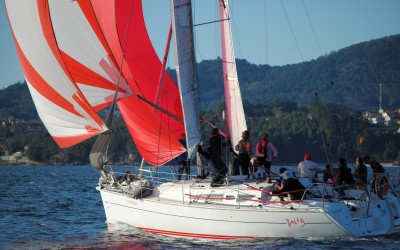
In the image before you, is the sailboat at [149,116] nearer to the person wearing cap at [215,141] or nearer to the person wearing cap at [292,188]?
the person wearing cap at [292,188]

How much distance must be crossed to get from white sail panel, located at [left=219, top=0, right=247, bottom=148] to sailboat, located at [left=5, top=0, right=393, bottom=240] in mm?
24

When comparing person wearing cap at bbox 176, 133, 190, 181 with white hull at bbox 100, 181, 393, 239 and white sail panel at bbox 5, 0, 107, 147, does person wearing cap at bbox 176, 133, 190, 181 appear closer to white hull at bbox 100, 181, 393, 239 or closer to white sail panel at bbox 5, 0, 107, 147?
white hull at bbox 100, 181, 393, 239

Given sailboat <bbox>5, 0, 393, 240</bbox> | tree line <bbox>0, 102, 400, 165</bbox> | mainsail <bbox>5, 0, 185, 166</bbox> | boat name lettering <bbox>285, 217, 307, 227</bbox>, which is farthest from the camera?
tree line <bbox>0, 102, 400, 165</bbox>

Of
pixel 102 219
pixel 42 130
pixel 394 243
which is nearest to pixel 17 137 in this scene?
pixel 42 130

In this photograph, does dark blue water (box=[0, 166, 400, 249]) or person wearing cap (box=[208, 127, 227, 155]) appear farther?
person wearing cap (box=[208, 127, 227, 155])

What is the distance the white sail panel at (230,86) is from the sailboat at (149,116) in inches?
1.0

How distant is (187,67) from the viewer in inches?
660

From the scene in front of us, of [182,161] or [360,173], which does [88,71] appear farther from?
[360,173]

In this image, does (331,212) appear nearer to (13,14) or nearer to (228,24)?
(228,24)

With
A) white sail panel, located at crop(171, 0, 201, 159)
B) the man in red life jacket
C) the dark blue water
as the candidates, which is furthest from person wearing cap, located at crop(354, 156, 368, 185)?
white sail panel, located at crop(171, 0, 201, 159)

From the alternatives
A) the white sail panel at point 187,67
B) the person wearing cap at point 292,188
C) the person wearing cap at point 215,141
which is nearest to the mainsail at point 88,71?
the person wearing cap at point 215,141

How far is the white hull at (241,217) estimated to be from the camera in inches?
611

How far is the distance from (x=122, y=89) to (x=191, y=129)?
2.59m

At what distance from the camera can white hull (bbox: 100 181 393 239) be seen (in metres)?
15.5
